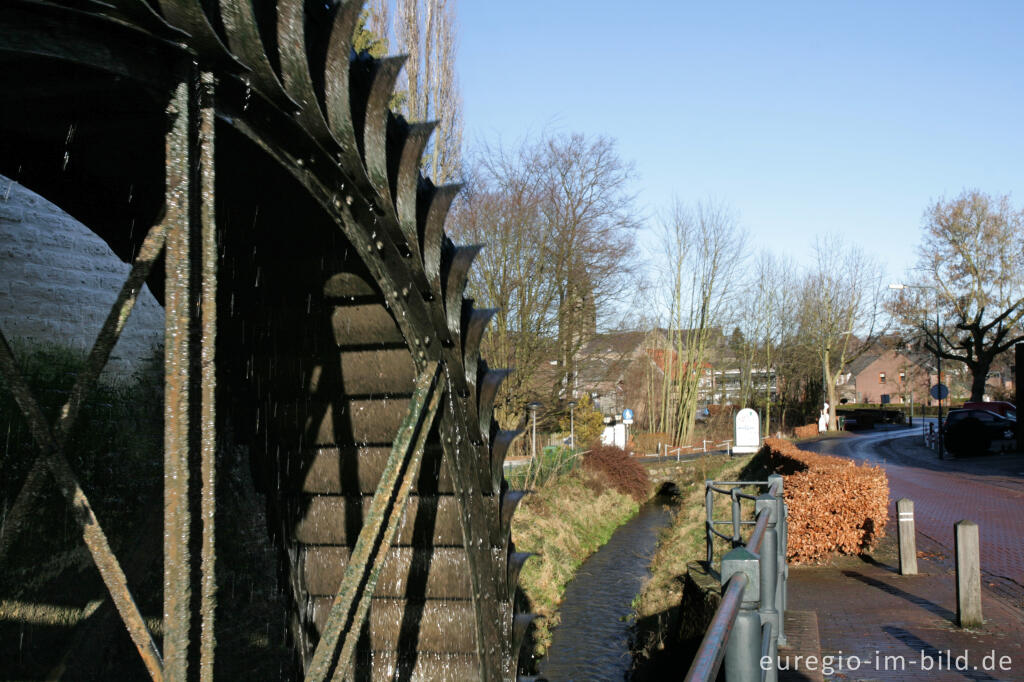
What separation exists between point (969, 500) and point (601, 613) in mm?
8299

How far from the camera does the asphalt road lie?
1037cm

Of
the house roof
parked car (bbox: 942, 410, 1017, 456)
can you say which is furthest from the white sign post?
parked car (bbox: 942, 410, 1017, 456)

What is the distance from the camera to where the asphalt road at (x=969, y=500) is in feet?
34.0

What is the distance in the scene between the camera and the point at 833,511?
10.9 meters

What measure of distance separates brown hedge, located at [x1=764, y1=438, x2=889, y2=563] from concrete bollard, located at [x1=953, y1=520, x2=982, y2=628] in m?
3.01

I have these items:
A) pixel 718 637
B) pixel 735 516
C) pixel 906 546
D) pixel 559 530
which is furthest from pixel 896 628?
pixel 559 530

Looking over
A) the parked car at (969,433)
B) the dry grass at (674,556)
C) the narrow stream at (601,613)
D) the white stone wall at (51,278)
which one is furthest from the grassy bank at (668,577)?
the parked car at (969,433)

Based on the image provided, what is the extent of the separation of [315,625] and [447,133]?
617 inches

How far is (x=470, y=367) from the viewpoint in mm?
4840

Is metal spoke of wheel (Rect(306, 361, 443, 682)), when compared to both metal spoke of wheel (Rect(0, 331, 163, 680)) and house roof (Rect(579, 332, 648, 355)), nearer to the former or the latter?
metal spoke of wheel (Rect(0, 331, 163, 680))

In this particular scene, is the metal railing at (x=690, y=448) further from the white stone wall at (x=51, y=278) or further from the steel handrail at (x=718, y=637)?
the steel handrail at (x=718, y=637)

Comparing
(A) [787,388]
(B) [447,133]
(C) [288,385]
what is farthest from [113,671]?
(A) [787,388]

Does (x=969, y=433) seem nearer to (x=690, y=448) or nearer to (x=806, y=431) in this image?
(x=690, y=448)

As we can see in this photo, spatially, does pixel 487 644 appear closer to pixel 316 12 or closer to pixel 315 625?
pixel 315 625
